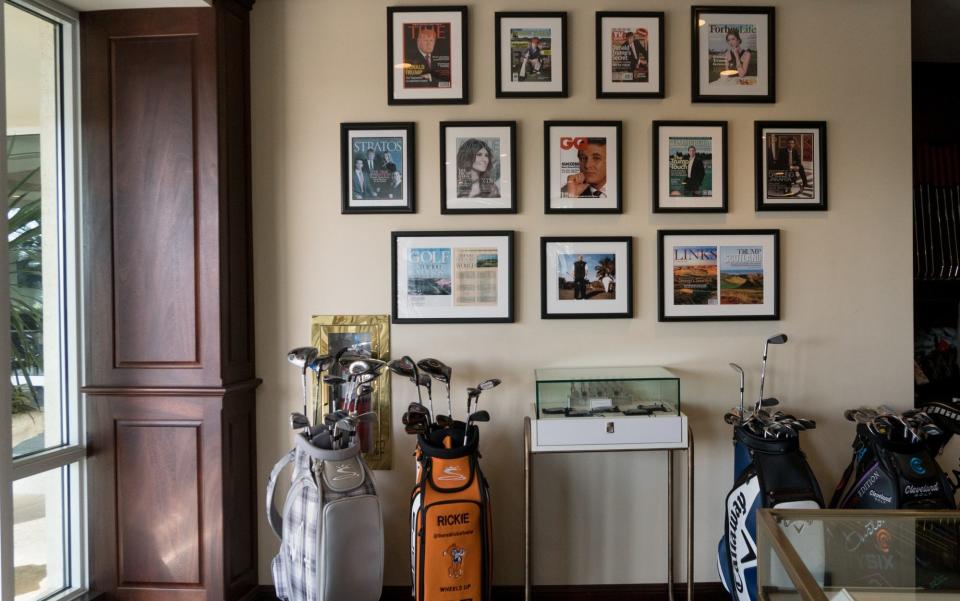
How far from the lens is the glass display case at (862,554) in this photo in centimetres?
120

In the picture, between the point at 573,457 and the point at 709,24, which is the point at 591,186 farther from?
the point at 573,457

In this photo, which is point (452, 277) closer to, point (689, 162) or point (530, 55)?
point (530, 55)

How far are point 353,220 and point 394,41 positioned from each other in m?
0.92

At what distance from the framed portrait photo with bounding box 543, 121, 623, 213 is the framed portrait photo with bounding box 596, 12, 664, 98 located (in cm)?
20

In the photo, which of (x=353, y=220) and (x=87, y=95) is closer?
(x=87, y=95)

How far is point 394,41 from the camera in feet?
9.38

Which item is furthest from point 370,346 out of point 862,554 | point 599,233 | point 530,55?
point 862,554

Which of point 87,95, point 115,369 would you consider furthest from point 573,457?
point 87,95

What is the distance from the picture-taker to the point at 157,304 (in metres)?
2.60

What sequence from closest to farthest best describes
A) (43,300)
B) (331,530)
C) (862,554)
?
1. (862,554)
2. (331,530)
3. (43,300)

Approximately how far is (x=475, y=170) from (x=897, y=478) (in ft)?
7.54

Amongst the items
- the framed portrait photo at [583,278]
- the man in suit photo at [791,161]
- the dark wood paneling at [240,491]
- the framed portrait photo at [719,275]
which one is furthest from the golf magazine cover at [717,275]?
the dark wood paneling at [240,491]

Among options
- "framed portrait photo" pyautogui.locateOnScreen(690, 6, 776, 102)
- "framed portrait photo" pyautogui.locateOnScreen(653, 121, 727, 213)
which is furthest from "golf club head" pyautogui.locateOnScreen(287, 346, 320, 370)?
"framed portrait photo" pyautogui.locateOnScreen(690, 6, 776, 102)

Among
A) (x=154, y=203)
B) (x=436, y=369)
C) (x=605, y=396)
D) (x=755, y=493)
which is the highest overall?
(x=154, y=203)
